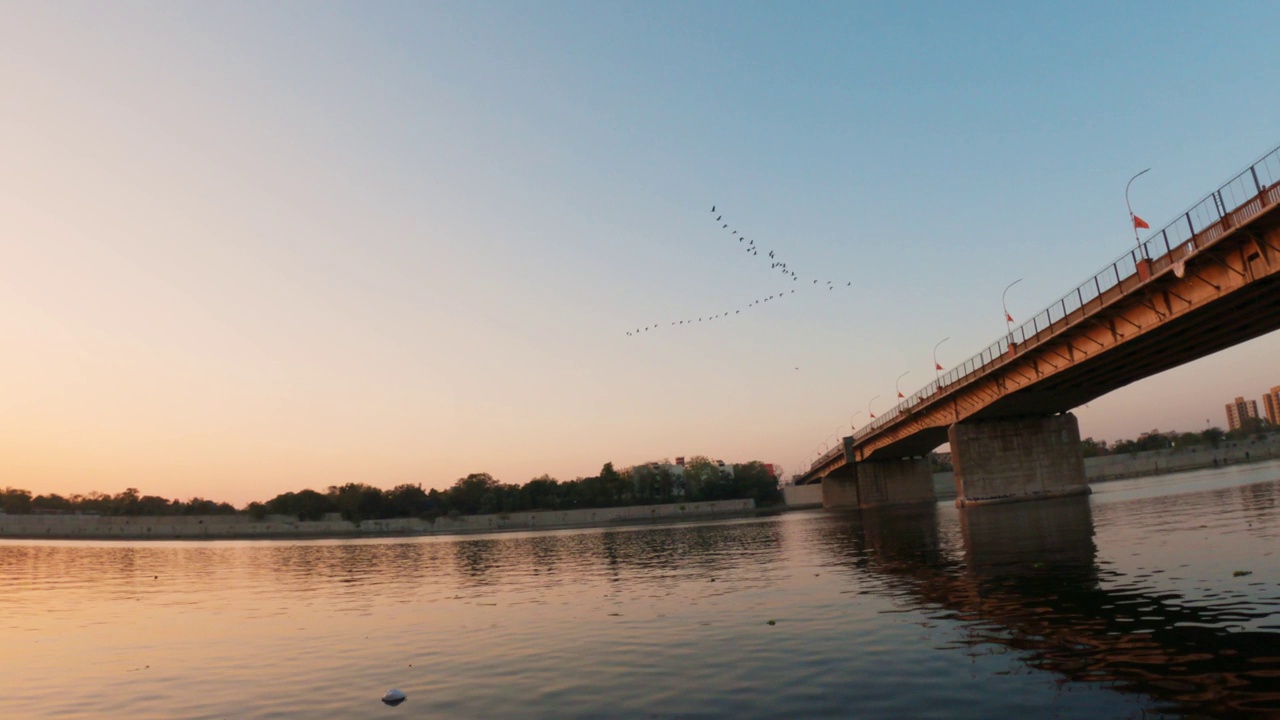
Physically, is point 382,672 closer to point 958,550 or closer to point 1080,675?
point 1080,675

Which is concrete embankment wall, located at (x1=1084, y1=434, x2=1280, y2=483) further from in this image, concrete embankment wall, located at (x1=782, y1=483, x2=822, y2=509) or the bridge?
the bridge

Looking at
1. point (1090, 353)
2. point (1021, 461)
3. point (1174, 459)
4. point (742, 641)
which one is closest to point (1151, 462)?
point (1174, 459)

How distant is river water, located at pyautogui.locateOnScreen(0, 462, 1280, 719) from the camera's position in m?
12.9

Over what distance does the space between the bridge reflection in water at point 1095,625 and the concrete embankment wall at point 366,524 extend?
480 feet

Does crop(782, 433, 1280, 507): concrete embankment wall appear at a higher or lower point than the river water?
higher

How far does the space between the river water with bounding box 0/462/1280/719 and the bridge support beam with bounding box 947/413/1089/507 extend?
A: 1806 inches

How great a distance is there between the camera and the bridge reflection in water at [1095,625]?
1176cm

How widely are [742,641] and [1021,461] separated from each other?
79.2m

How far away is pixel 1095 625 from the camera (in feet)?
55.6

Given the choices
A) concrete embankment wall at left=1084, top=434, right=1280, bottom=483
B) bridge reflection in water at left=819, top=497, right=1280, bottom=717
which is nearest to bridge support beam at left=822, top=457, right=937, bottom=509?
concrete embankment wall at left=1084, top=434, right=1280, bottom=483

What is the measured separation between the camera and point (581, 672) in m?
16.8

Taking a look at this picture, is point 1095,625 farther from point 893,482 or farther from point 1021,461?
point 893,482

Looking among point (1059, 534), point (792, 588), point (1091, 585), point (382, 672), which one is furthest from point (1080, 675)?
point (1059, 534)

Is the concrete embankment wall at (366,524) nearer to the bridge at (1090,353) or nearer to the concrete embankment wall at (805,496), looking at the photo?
the concrete embankment wall at (805,496)
